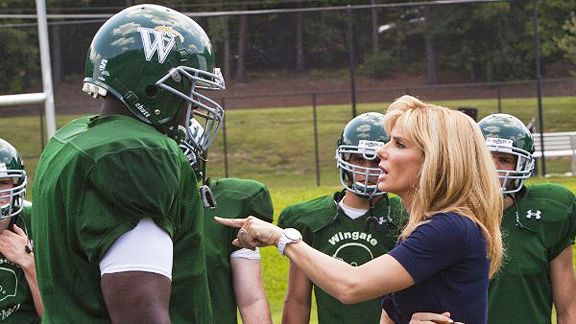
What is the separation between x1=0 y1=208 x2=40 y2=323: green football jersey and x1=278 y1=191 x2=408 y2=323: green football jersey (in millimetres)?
1123

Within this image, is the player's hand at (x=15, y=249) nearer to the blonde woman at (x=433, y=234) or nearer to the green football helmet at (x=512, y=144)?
the blonde woman at (x=433, y=234)

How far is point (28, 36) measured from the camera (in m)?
15.3

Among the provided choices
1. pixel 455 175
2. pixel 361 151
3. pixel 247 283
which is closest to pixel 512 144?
pixel 361 151

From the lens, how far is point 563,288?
4477 millimetres

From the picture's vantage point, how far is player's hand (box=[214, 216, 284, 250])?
3.24m

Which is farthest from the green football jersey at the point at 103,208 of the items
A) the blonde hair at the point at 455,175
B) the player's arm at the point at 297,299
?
the player's arm at the point at 297,299

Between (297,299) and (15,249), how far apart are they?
1.19 meters

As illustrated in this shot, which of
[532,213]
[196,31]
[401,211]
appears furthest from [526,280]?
[196,31]

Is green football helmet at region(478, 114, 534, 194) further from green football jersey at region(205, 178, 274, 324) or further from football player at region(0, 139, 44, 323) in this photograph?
football player at region(0, 139, 44, 323)

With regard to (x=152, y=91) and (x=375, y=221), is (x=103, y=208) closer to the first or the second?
(x=152, y=91)

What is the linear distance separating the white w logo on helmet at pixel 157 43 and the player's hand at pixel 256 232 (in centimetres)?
66

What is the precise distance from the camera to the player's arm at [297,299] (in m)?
4.52

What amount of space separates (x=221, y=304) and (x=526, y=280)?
125 centimetres

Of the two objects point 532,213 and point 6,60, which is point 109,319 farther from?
point 6,60
